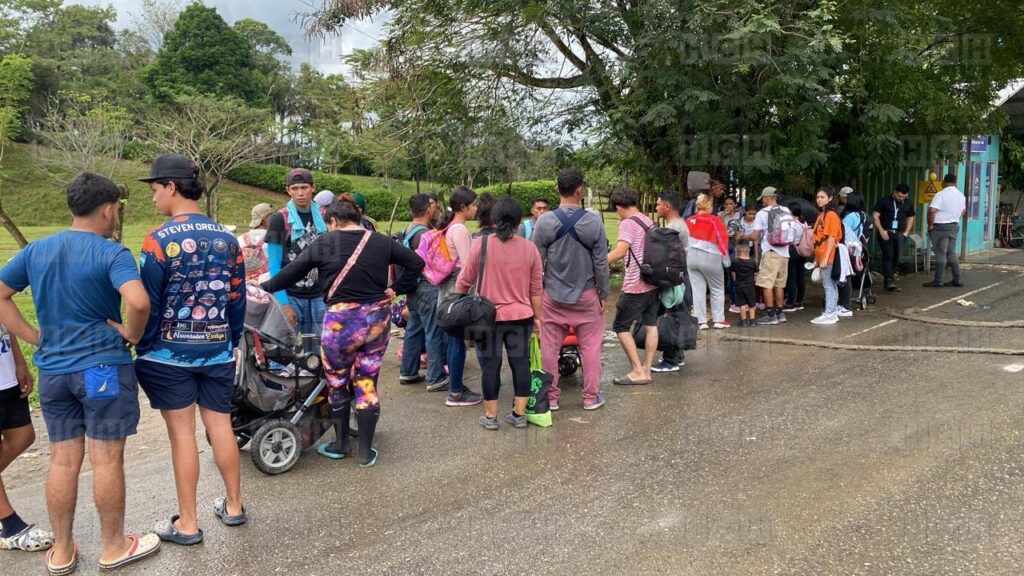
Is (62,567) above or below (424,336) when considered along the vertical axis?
below

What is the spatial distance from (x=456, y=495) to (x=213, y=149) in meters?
30.6

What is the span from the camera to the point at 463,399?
6359mm

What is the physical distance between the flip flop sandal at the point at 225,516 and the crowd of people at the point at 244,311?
11 mm

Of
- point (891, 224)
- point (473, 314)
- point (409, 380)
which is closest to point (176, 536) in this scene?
point (473, 314)

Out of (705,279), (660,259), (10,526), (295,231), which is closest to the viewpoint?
(10,526)

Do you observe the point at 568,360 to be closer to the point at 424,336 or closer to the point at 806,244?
the point at 424,336

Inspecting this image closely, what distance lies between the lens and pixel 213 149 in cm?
3173

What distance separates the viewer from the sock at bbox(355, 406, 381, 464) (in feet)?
16.1

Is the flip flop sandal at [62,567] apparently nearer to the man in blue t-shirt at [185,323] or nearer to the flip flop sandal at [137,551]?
the flip flop sandal at [137,551]

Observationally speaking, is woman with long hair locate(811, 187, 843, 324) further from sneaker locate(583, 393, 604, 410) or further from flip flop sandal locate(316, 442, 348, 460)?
flip flop sandal locate(316, 442, 348, 460)

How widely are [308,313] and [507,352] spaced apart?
5.93ft

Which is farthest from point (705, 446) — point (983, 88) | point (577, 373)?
point (983, 88)

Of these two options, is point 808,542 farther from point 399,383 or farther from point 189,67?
point 189,67

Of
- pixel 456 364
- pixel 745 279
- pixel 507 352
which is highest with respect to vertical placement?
pixel 745 279
